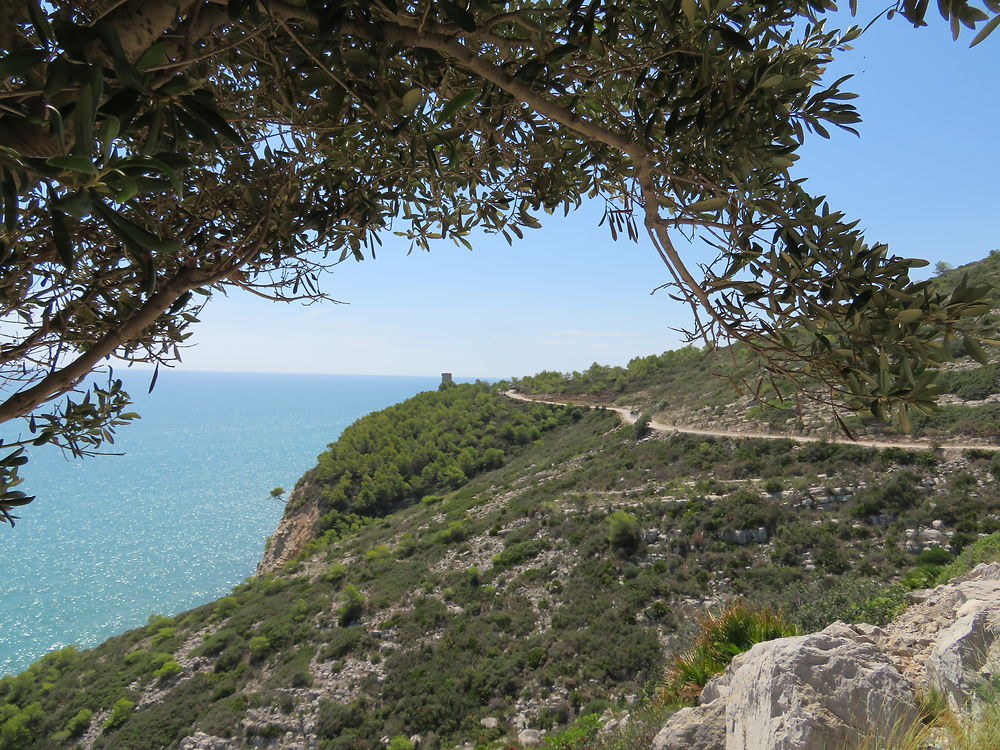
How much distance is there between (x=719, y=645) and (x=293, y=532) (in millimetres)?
31764

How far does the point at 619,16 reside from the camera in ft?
6.42

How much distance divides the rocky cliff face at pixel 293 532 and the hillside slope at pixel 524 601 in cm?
706

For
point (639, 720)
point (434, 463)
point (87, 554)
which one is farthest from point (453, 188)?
point (87, 554)

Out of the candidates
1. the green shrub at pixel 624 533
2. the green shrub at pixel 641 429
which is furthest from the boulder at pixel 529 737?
the green shrub at pixel 641 429

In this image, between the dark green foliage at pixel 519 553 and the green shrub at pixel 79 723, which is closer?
the green shrub at pixel 79 723

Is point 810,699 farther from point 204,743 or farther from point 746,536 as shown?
point 204,743

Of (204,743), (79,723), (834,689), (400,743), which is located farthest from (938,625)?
(79,723)

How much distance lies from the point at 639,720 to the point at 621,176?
5461 mm

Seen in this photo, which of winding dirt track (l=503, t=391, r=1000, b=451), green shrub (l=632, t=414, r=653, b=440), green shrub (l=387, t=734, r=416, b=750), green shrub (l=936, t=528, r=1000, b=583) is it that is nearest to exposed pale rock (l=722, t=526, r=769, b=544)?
winding dirt track (l=503, t=391, r=1000, b=451)

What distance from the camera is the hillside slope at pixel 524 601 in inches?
409

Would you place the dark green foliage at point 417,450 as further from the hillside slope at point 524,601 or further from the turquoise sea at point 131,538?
the turquoise sea at point 131,538

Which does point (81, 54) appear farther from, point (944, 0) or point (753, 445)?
point (753, 445)

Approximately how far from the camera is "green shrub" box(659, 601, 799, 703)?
516 cm

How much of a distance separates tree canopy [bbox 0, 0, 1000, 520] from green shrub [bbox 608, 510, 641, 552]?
13.6 meters
